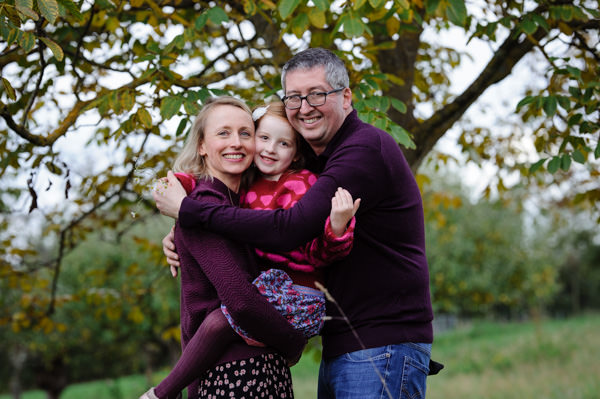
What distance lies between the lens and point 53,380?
16.2 m

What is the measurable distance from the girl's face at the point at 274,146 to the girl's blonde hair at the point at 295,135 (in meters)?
0.02

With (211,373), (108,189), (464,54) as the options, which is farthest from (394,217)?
(464,54)

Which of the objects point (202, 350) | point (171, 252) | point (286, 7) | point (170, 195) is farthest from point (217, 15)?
point (202, 350)

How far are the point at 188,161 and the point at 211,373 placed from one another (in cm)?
86

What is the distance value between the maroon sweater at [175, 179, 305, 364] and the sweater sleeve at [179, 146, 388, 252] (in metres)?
0.06

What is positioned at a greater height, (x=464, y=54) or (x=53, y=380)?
(x=464, y=54)

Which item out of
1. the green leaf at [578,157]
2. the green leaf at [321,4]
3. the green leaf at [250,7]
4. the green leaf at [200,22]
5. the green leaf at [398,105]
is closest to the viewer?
the green leaf at [321,4]

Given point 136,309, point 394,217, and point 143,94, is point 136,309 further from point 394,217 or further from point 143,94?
point 394,217

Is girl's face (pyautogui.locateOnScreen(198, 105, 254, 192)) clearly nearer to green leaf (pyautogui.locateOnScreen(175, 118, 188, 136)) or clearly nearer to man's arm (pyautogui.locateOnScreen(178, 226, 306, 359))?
man's arm (pyautogui.locateOnScreen(178, 226, 306, 359))

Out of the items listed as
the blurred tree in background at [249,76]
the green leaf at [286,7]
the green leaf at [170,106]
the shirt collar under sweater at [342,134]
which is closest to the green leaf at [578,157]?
the blurred tree in background at [249,76]

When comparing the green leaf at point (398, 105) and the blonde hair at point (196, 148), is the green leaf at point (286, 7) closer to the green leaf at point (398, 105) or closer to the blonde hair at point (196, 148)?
the blonde hair at point (196, 148)

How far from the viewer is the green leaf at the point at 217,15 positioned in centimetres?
272

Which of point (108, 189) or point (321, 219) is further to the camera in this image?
point (108, 189)

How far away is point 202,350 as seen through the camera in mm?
2010
